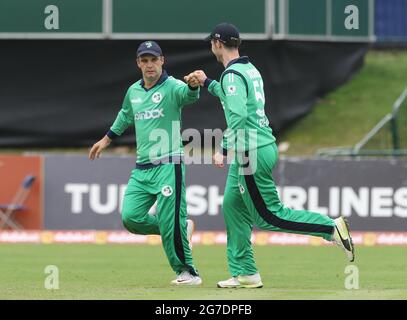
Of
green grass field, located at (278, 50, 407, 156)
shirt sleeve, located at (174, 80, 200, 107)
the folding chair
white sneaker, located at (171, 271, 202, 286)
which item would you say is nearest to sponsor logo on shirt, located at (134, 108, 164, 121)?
shirt sleeve, located at (174, 80, 200, 107)

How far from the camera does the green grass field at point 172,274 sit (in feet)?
32.1

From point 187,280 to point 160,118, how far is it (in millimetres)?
1426

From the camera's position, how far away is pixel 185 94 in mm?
10750

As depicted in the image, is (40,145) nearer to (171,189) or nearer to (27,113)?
(27,113)

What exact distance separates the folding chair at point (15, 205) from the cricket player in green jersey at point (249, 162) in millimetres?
8252

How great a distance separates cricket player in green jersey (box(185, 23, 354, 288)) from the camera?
10125mm

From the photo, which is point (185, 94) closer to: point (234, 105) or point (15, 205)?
point (234, 105)

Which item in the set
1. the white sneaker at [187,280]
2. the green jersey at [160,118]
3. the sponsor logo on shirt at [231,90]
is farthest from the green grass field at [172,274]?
the sponsor logo on shirt at [231,90]

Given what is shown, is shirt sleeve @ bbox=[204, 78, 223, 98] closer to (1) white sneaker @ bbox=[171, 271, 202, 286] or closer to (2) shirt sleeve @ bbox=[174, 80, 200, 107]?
(2) shirt sleeve @ bbox=[174, 80, 200, 107]

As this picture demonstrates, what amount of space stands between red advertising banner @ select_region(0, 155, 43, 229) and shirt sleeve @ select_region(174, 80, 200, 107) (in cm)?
782

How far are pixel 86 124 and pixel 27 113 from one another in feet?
3.28

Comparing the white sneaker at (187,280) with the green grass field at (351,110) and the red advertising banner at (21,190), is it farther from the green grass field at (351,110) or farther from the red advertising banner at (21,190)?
the green grass field at (351,110)

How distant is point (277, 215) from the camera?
10242mm

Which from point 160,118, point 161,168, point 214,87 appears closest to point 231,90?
point 214,87
